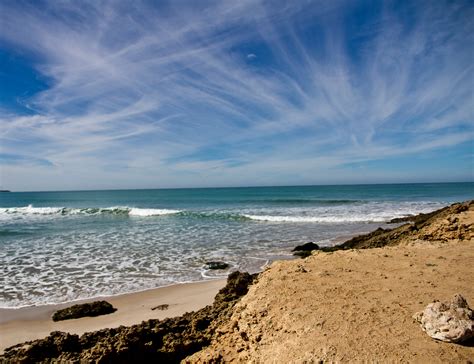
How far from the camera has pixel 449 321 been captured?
10.5 feet

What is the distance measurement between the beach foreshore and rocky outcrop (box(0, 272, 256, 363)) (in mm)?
1861

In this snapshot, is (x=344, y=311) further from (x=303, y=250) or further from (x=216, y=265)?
(x=303, y=250)

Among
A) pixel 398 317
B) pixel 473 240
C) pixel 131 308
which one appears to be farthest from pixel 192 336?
pixel 473 240

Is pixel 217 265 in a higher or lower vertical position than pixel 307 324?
lower

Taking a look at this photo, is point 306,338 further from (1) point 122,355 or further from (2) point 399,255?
(2) point 399,255

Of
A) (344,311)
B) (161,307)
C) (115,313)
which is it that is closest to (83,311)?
(115,313)

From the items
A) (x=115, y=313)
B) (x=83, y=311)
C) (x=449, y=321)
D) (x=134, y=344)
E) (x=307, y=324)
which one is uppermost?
(x=449, y=321)

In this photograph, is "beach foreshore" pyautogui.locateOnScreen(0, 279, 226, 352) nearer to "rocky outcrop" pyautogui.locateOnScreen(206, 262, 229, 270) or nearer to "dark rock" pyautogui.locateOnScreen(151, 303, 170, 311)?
"dark rock" pyautogui.locateOnScreen(151, 303, 170, 311)

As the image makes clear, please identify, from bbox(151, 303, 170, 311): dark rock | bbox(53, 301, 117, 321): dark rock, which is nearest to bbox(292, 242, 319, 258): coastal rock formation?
bbox(151, 303, 170, 311): dark rock

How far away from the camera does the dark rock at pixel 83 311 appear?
6570 millimetres

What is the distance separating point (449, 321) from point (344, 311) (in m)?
1.08

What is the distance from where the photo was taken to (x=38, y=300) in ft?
25.6

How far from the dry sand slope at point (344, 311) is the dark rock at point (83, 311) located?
3.77 meters

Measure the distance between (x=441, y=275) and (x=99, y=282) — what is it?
27.7 feet
